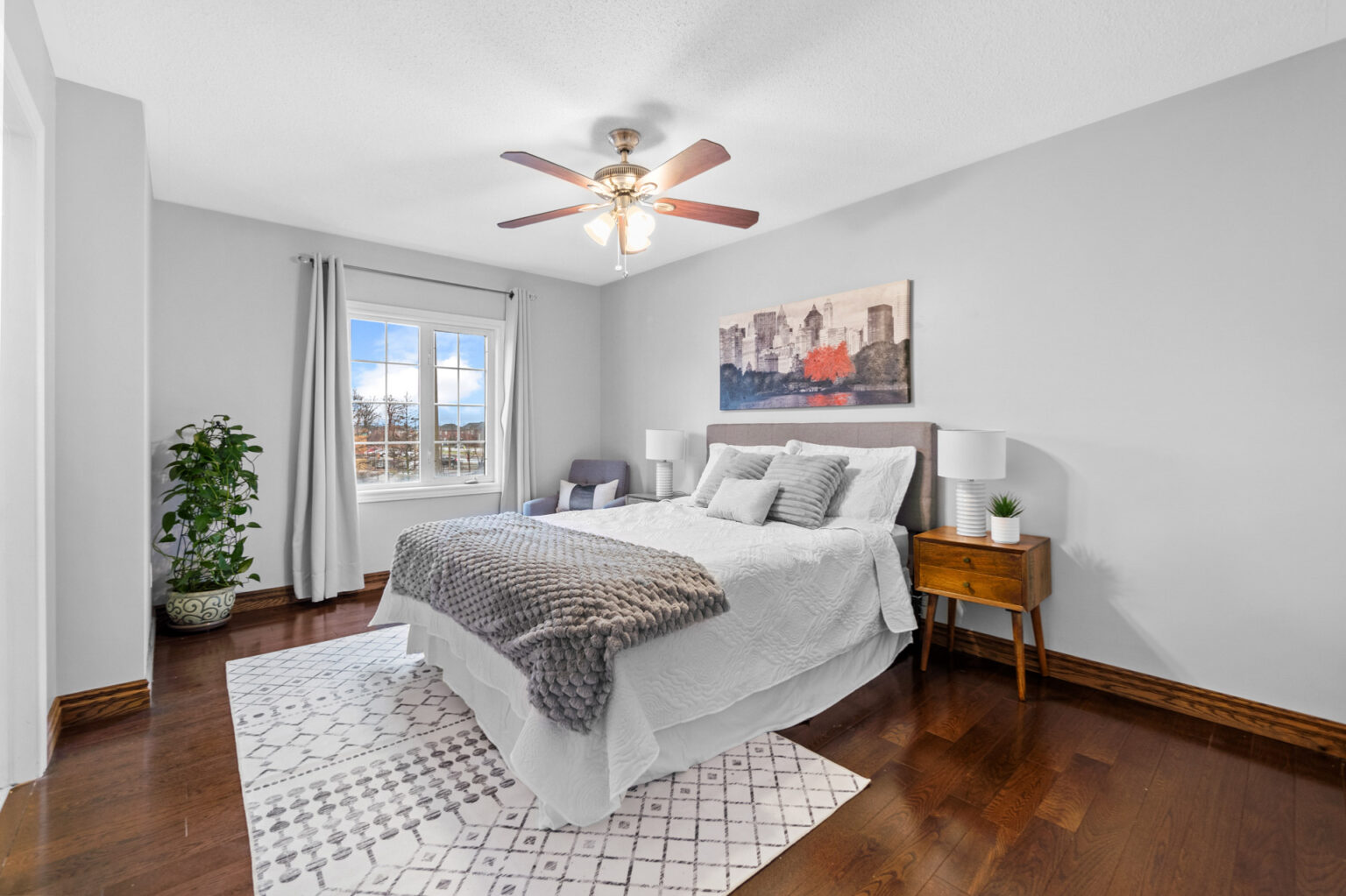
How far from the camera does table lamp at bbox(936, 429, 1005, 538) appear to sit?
2895mm

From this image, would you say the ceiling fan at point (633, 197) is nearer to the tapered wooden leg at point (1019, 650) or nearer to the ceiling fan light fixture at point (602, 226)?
the ceiling fan light fixture at point (602, 226)

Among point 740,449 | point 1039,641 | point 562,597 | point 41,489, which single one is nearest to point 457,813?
point 562,597

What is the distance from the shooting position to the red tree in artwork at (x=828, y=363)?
12.6ft

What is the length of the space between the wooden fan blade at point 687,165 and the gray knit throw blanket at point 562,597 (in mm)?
1512

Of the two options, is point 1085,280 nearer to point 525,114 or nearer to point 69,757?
point 525,114

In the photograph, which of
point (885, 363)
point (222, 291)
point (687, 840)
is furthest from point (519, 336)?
point (687, 840)

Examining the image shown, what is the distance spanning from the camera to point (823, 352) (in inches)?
156

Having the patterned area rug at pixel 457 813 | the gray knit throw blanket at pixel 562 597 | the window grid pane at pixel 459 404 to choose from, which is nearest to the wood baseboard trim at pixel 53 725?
the patterned area rug at pixel 457 813

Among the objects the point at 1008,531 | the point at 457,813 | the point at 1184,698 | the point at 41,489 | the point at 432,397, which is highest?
the point at 432,397

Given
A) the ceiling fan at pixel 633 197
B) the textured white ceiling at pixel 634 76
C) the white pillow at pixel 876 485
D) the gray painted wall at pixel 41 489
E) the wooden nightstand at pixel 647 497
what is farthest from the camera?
the wooden nightstand at pixel 647 497

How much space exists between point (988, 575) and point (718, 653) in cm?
135

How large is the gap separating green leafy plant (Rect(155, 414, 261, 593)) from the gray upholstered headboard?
3166 millimetres

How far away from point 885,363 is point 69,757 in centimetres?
395

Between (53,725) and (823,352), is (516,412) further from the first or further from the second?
(53,725)
